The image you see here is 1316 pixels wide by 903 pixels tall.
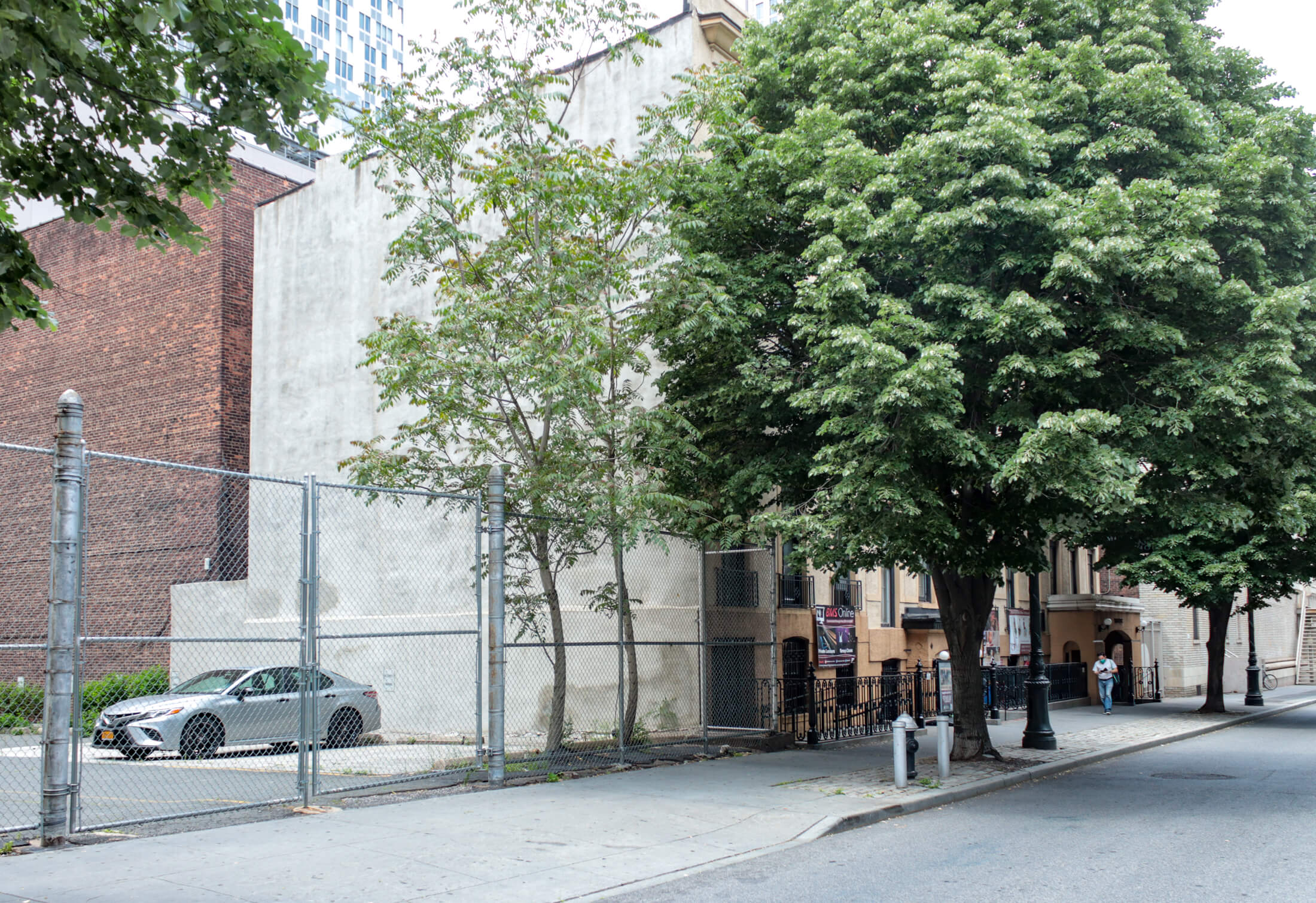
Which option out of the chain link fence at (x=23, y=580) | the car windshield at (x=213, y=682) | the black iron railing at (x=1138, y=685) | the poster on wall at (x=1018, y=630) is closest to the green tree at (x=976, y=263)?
the car windshield at (x=213, y=682)

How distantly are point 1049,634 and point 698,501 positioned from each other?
2395cm

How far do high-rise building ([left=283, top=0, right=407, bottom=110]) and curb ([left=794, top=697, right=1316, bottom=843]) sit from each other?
92.2m

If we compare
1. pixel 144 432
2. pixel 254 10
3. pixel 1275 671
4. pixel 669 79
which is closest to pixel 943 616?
pixel 669 79

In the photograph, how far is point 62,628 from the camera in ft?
26.6

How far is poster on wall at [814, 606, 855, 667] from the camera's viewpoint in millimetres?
19972

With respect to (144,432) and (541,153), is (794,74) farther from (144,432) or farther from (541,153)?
(144,432)

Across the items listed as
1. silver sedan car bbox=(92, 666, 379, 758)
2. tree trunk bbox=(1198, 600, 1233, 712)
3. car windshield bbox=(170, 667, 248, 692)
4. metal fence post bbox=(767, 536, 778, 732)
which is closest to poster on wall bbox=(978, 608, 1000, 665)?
tree trunk bbox=(1198, 600, 1233, 712)

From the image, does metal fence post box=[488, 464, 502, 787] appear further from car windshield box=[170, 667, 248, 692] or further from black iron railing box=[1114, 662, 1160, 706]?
black iron railing box=[1114, 662, 1160, 706]

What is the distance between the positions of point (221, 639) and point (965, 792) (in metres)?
8.51

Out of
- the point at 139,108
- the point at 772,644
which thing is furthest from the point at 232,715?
the point at 139,108

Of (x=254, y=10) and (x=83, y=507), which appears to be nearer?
(x=254, y=10)

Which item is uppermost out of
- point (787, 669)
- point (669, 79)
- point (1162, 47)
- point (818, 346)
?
point (669, 79)

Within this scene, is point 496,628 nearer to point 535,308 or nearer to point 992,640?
point 535,308

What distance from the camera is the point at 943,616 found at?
51.0 ft
